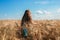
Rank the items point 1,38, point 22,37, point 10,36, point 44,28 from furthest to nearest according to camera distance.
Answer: point 44,28 → point 22,37 → point 10,36 → point 1,38

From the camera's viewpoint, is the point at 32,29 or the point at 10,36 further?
the point at 32,29

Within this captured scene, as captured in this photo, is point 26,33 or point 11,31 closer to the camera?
point 11,31

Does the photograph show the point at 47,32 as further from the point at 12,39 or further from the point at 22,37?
the point at 12,39

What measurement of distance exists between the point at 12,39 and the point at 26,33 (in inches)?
65.0

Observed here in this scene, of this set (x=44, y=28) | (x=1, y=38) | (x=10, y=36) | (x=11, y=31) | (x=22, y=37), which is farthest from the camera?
(x=44, y=28)

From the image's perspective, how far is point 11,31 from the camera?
28.6 ft

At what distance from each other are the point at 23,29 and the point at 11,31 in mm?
976

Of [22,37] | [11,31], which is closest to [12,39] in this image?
[11,31]

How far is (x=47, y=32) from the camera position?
9.48 meters

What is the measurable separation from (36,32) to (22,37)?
27.2 inches

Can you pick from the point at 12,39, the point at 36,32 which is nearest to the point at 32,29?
the point at 36,32

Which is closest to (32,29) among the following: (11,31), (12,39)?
(11,31)

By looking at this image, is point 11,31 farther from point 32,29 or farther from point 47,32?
point 47,32

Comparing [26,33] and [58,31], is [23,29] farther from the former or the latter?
[58,31]
